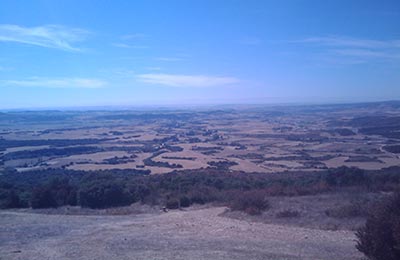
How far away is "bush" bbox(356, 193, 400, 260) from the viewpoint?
9.76 metres

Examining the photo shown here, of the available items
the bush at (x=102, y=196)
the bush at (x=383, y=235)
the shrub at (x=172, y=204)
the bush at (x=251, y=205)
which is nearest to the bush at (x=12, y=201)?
the bush at (x=102, y=196)

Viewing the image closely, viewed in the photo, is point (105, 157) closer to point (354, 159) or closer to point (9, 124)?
point (354, 159)

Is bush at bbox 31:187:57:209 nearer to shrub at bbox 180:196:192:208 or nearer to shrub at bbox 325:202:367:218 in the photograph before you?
shrub at bbox 180:196:192:208

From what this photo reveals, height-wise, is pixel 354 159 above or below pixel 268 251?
below

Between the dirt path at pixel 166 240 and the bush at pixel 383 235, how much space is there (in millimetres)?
1273

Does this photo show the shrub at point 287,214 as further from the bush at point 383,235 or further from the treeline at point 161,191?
the bush at point 383,235

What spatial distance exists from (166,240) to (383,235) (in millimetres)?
6818

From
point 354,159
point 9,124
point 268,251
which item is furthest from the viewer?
point 9,124

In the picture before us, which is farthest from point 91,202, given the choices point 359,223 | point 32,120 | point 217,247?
point 32,120

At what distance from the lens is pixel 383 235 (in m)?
10.0

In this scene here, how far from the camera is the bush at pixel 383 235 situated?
384 inches

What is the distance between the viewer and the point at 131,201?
23.8m

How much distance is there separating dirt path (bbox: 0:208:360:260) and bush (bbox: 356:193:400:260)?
50.1 inches

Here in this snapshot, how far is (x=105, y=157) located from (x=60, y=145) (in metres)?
14.8
